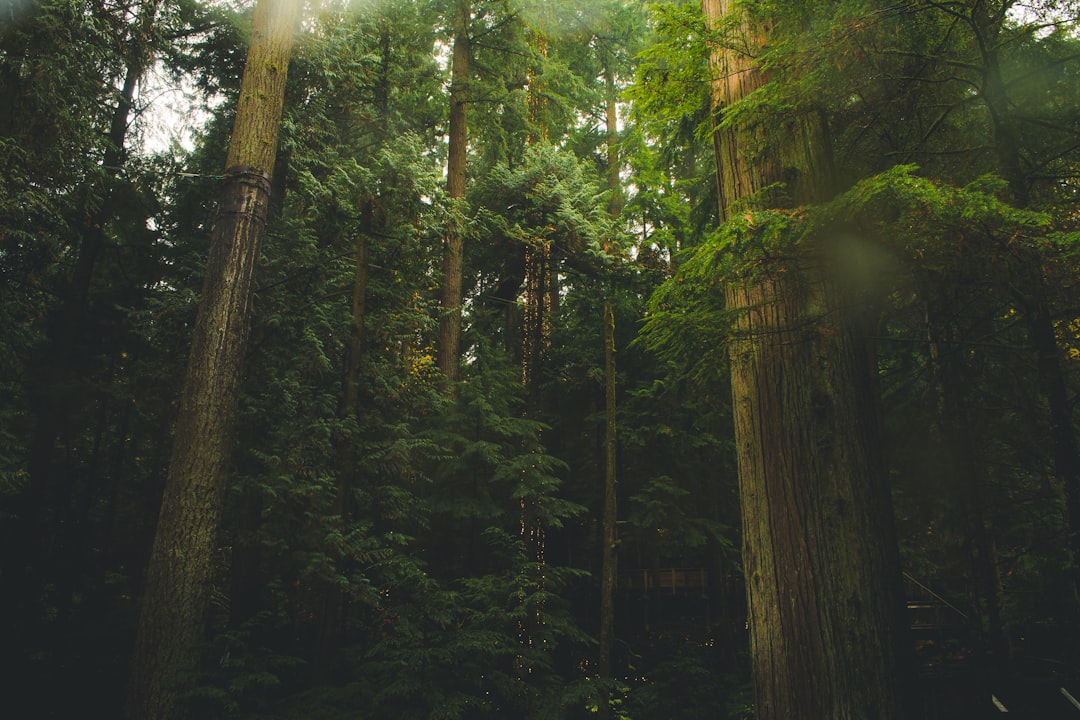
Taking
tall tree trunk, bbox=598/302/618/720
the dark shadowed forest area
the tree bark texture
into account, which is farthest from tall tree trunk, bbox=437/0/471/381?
the tree bark texture

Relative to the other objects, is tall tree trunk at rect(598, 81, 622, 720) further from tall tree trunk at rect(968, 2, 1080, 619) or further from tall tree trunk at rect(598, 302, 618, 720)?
tall tree trunk at rect(968, 2, 1080, 619)

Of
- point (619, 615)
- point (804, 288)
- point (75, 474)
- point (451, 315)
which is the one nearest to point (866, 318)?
point (804, 288)

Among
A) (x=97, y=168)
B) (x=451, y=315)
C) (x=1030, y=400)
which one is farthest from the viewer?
(x=451, y=315)

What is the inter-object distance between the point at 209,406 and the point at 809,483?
250 inches

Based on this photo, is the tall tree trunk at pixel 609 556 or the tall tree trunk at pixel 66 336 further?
the tall tree trunk at pixel 66 336

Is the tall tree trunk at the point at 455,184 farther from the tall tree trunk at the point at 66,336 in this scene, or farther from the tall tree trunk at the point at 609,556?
the tall tree trunk at the point at 66,336

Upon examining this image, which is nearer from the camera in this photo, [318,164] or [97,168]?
[97,168]

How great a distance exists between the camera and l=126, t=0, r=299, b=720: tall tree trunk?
5.92m

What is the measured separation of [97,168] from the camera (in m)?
8.32

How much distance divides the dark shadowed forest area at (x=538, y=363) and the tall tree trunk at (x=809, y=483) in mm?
18

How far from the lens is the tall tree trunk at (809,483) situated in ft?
8.62

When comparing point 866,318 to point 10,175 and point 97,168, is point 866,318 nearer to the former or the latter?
point 10,175

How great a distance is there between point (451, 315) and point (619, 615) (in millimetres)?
9274

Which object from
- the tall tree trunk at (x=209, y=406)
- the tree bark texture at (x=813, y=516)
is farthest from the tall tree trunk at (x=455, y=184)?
the tree bark texture at (x=813, y=516)
